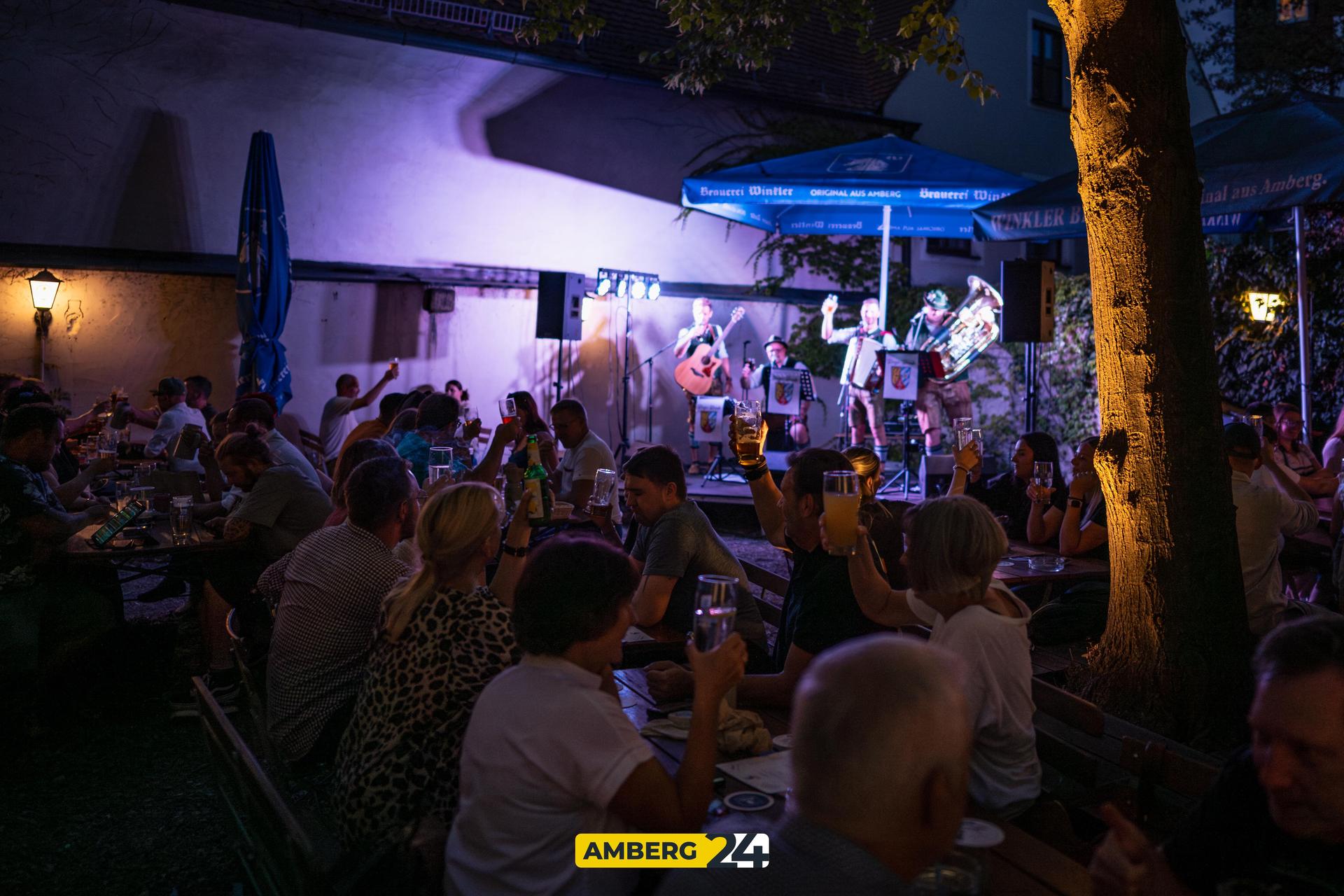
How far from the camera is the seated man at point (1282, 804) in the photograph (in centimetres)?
155

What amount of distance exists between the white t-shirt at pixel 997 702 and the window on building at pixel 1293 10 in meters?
15.8

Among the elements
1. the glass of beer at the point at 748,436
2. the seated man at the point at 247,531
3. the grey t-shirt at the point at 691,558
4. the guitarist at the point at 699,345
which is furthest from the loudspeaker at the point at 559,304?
the grey t-shirt at the point at 691,558

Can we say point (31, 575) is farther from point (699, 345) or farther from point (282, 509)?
point (699, 345)

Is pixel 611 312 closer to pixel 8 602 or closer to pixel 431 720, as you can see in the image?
pixel 8 602

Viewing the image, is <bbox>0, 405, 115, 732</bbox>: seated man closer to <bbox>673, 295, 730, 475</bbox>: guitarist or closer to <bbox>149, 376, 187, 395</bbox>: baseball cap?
<bbox>149, 376, 187, 395</bbox>: baseball cap

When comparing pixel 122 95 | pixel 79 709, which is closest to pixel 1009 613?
pixel 79 709

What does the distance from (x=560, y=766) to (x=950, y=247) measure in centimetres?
1578

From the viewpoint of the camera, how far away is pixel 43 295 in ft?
33.5

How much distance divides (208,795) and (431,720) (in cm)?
234

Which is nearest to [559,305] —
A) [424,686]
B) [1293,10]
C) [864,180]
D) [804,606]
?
[864,180]

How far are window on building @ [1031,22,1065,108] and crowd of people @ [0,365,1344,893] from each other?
14.7 metres

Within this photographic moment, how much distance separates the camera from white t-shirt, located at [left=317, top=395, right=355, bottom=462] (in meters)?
9.77

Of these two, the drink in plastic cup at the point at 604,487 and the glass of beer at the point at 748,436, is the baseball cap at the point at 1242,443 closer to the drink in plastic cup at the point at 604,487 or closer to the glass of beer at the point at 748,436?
the glass of beer at the point at 748,436

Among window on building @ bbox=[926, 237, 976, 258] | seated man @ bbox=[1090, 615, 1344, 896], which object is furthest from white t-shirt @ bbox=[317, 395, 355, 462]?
window on building @ bbox=[926, 237, 976, 258]
